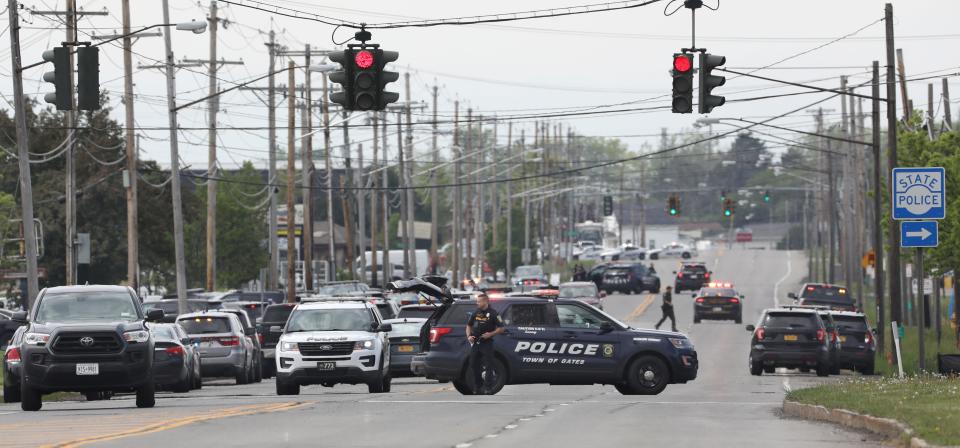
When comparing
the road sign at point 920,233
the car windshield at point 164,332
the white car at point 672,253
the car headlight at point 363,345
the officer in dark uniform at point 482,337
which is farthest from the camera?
the white car at point 672,253

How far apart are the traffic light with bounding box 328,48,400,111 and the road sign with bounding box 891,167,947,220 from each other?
8732 millimetres

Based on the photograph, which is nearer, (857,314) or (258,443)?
(258,443)

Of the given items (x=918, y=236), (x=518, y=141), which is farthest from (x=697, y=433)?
(x=518, y=141)

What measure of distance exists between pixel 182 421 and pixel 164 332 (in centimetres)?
1192

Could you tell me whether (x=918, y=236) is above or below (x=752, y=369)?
above

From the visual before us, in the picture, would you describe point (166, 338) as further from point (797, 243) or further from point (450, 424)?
point (797, 243)

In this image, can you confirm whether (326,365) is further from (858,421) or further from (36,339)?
(858,421)

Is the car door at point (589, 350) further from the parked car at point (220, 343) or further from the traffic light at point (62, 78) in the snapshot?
the parked car at point (220, 343)

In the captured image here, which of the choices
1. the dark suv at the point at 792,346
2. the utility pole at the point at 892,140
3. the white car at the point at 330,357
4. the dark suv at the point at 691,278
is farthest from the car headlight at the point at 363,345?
the dark suv at the point at 691,278

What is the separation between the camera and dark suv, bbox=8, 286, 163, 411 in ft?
78.9

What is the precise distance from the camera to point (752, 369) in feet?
127

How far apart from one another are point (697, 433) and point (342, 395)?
11.0 m

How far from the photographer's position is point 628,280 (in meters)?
94.6

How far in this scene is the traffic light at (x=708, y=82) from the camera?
29.5 metres
